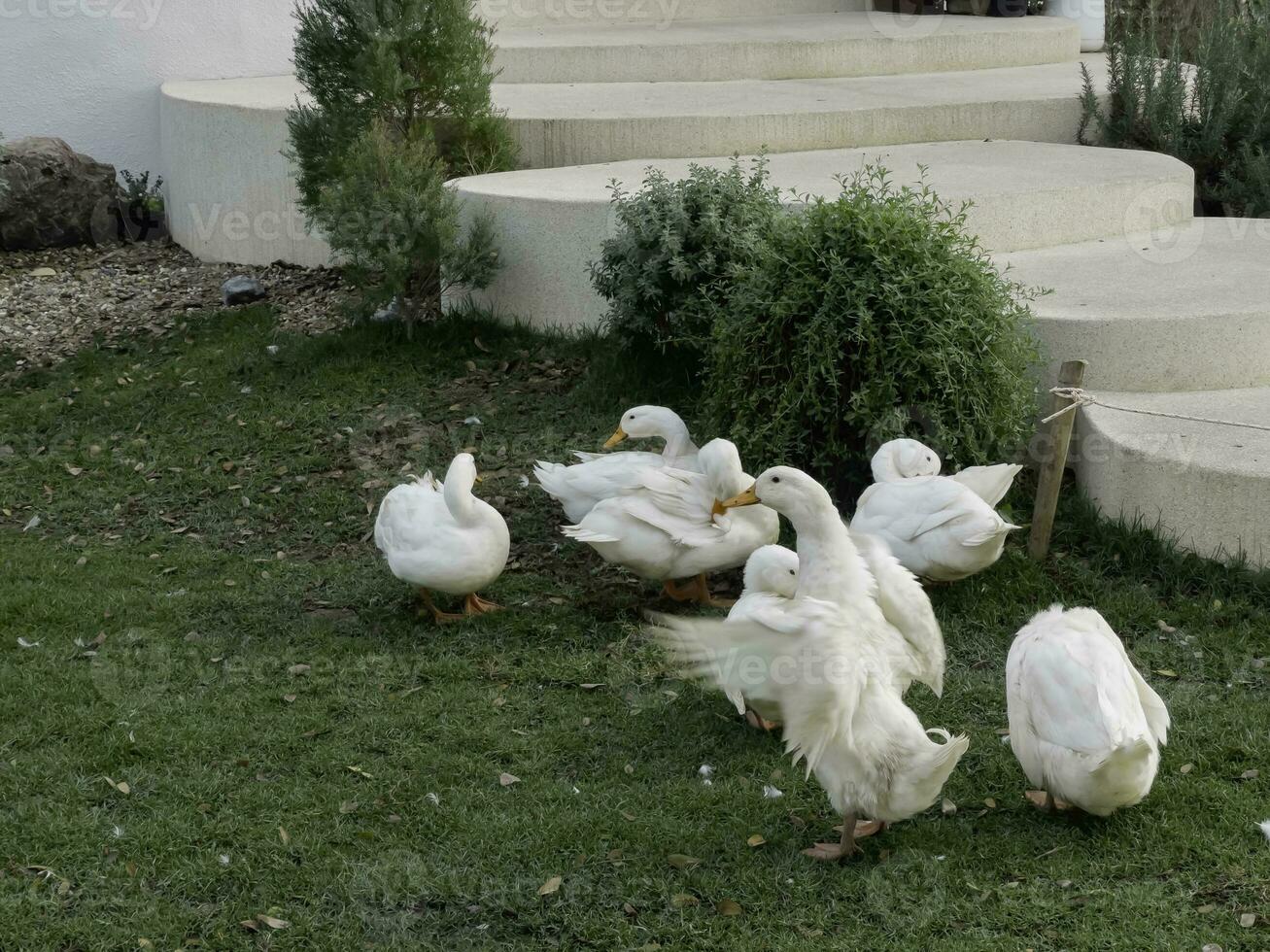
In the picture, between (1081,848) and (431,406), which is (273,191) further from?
(1081,848)

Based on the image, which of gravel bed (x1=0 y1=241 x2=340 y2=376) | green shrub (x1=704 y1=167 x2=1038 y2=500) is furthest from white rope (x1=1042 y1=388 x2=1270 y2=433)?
gravel bed (x1=0 y1=241 x2=340 y2=376)

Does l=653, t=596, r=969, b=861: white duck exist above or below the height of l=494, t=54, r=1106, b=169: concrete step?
below

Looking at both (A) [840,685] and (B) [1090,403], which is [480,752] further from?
(B) [1090,403]

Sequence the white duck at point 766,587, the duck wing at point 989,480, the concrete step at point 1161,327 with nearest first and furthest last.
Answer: the white duck at point 766,587 < the duck wing at point 989,480 < the concrete step at point 1161,327

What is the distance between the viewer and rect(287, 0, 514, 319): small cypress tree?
7875mm

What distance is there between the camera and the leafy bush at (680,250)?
271 inches

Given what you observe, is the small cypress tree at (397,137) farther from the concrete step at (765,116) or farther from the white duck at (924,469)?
the white duck at (924,469)

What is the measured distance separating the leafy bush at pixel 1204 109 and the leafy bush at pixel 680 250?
3.91 meters

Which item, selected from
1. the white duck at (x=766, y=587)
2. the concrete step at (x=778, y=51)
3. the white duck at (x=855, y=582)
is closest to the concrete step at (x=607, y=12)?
the concrete step at (x=778, y=51)

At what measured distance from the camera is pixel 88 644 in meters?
5.48

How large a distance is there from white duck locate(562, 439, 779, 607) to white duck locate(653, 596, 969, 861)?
55.7 inches

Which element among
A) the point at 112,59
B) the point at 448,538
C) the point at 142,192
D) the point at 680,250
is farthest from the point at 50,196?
the point at 448,538

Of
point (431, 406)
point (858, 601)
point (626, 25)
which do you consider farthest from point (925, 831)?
point (626, 25)

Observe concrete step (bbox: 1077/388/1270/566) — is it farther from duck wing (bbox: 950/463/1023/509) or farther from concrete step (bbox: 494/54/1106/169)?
concrete step (bbox: 494/54/1106/169)
